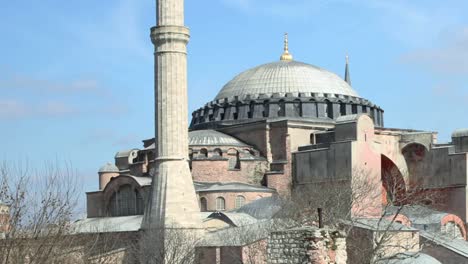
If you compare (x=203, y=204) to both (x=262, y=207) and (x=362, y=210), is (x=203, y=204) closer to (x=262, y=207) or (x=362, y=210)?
(x=262, y=207)

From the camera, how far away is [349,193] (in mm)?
32219

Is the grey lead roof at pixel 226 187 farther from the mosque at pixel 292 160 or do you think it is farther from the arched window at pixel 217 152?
the arched window at pixel 217 152

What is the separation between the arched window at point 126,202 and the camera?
39906 millimetres

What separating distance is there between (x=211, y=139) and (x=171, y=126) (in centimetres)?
938

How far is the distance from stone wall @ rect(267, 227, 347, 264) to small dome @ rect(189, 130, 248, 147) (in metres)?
27.9

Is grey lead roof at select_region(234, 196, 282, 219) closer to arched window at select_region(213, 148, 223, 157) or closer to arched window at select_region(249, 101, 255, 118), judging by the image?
arched window at select_region(213, 148, 223, 157)

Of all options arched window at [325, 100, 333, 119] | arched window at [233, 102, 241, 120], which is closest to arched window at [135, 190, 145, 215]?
arched window at [233, 102, 241, 120]

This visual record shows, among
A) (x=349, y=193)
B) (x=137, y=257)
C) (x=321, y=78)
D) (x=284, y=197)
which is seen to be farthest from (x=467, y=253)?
(x=321, y=78)

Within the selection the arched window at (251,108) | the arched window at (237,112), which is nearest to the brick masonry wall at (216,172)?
the arched window at (251,108)

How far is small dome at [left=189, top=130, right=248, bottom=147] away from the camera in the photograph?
4144 cm

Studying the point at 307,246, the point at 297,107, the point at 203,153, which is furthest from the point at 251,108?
the point at 307,246

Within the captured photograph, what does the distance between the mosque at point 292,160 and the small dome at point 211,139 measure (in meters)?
0.05

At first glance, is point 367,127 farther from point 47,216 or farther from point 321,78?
point 47,216

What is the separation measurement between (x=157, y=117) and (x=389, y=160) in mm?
12978
